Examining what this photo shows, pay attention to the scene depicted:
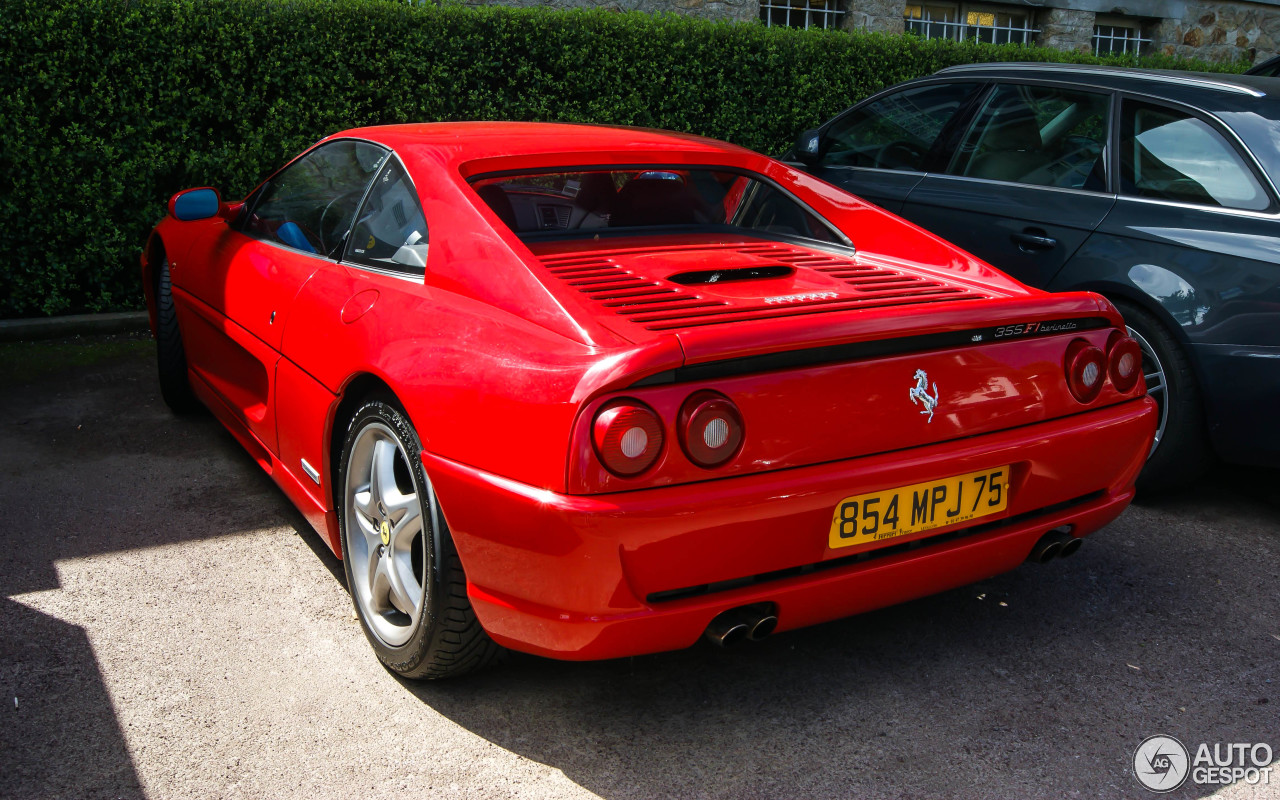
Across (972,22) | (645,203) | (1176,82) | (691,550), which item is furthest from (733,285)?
(972,22)

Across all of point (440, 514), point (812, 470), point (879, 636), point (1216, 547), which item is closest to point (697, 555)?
point (812, 470)

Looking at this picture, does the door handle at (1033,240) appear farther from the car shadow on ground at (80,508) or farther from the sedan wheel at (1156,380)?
the car shadow on ground at (80,508)

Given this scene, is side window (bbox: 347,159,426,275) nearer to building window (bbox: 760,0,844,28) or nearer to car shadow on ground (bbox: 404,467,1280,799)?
car shadow on ground (bbox: 404,467,1280,799)

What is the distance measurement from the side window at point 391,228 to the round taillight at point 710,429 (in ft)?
3.21

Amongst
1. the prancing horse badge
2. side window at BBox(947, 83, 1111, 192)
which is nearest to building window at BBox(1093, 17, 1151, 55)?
side window at BBox(947, 83, 1111, 192)

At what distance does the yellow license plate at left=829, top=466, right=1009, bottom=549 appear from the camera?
2.22 metres

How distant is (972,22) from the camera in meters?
11.8

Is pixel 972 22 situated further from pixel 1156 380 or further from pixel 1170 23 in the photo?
pixel 1156 380

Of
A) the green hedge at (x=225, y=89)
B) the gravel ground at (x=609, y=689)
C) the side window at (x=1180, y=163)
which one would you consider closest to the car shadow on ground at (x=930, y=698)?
the gravel ground at (x=609, y=689)

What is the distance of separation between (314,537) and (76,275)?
394 cm

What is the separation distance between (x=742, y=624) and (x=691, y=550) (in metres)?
0.22

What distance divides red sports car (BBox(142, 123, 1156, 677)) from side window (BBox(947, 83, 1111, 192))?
138cm

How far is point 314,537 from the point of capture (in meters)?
3.49

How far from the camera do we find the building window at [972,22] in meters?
11.4
